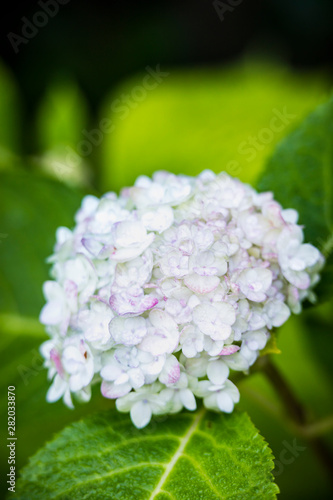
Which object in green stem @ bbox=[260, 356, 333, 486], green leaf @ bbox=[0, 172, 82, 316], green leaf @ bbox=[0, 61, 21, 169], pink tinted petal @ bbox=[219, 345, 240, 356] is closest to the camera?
pink tinted petal @ bbox=[219, 345, 240, 356]

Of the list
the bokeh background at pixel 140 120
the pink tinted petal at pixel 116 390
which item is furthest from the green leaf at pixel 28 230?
the pink tinted petal at pixel 116 390

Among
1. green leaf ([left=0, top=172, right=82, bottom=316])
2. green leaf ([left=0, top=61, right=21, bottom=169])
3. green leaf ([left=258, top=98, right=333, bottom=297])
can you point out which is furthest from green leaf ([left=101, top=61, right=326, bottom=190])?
green leaf ([left=258, top=98, right=333, bottom=297])

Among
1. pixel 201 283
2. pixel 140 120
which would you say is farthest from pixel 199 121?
pixel 201 283

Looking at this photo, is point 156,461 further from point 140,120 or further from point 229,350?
point 140,120

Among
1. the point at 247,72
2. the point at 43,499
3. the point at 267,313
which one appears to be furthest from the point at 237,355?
the point at 247,72

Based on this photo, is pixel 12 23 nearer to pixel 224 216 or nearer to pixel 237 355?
pixel 224 216

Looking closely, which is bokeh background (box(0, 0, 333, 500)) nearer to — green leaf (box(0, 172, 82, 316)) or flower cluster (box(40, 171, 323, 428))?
green leaf (box(0, 172, 82, 316))
